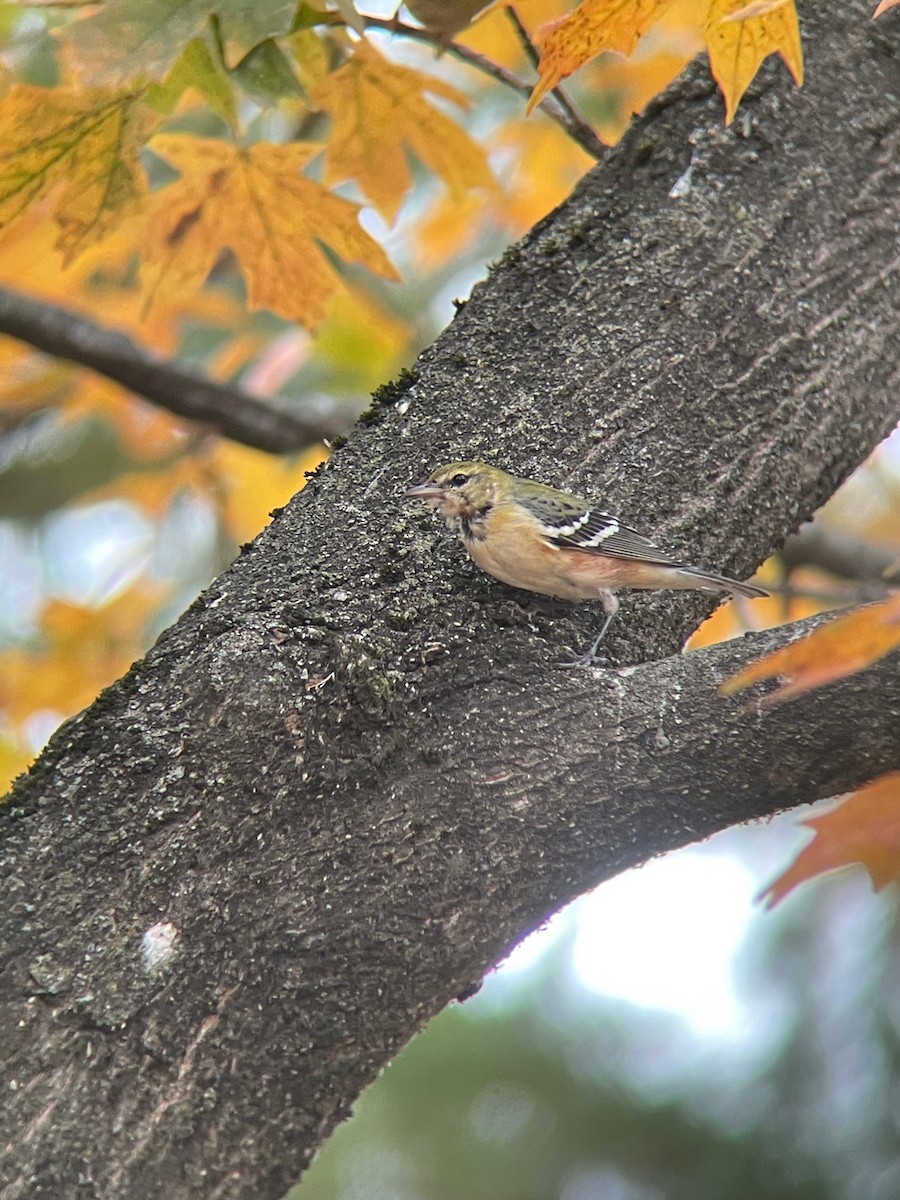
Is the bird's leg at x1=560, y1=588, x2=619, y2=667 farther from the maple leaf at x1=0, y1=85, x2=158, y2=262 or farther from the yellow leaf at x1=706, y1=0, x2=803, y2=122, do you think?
the maple leaf at x1=0, y1=85, x2=158, y2=262

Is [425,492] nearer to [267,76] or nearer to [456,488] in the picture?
[456,488]

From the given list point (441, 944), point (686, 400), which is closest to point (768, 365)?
point (686, 400)

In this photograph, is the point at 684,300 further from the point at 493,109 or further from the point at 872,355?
the point at 493,109

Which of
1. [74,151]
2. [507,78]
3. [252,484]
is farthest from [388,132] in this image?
[252,484]

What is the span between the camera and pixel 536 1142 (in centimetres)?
506

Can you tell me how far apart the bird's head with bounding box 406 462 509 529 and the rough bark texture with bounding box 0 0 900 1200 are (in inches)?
1.8

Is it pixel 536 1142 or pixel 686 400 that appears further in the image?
pixel 536 1142

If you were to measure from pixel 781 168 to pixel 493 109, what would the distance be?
3589 millimetres

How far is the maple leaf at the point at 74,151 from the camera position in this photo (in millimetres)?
3117

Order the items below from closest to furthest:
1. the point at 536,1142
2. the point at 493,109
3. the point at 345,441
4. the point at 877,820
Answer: the point at 877,820, the point at 345,441, the point at 536,1142, the point at 493,109

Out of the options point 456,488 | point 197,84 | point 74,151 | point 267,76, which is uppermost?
point 267,76

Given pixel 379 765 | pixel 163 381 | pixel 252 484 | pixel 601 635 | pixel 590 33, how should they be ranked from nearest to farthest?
pixel 379 765
pixel 590 33
pixel 601 635
pixel 163 381
pixel 252 484

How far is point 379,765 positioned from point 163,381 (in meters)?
3.14

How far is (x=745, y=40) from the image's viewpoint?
274 centimetres
